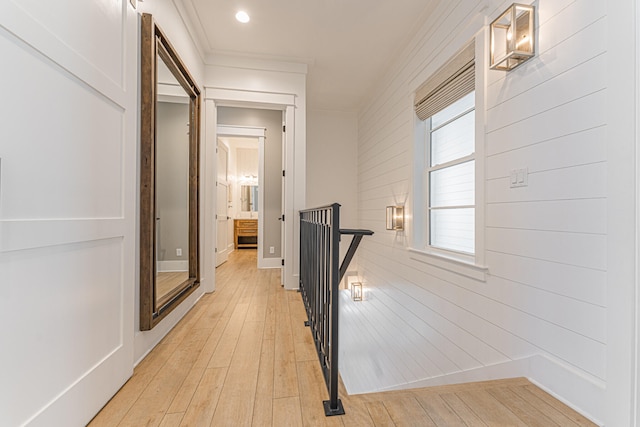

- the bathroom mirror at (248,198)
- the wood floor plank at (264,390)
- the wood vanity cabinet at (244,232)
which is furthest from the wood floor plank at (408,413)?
the bathroom mirror at (248,198)

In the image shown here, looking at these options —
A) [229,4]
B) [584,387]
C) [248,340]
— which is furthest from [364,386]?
[229,4]

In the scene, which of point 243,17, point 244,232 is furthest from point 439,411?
point 244,232

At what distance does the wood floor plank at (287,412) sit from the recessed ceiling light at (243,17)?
10.5 ft

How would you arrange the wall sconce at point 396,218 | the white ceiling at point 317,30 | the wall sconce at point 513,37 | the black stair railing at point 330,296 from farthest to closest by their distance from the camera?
1. the wall sconce at point 396,218
2. the white ceiling at point 317,30
3. the wall sconce at point 513,37
4. the black stair railing at point 330,296

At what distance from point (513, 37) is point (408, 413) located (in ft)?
6.90

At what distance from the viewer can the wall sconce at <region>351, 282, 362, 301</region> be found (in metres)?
4.71

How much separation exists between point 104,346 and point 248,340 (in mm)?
937

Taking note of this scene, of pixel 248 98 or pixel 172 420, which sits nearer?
pixel 172 420

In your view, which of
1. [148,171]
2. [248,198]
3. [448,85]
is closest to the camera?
[148,171]

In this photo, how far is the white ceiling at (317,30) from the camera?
2.64 metres

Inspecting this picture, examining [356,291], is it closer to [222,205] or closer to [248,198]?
[222,205]

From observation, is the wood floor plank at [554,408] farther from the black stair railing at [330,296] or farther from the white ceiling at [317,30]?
the white ceiling at [317,30]

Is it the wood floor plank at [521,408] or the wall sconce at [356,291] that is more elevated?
the wood floor plank at [521,408]

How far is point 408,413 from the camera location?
128 centimetres
